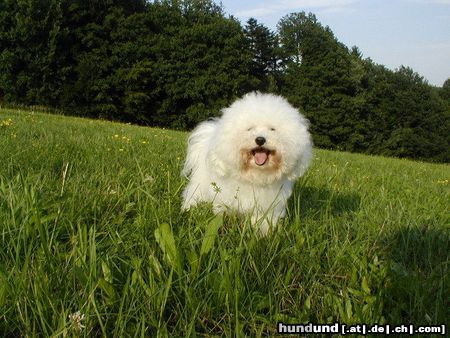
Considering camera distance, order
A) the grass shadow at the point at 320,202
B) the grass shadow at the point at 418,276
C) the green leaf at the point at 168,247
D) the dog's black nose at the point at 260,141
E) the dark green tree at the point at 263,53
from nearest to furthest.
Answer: the green leaf at the point at 168,247, the grass shadow at the point at 418,276, the dog's black nose at the point at 260,141, the grass shadow at the point at 320,202, the dark green tree at the point at 263,53

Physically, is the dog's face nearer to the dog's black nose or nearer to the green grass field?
the dog's black nose

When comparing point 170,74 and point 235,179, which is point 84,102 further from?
point 235,179

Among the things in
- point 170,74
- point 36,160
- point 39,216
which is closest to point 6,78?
point 170,74

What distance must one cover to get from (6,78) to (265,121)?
103 feet

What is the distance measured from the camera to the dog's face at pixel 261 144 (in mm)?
3207

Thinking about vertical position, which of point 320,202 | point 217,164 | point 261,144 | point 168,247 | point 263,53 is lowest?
point 320,202

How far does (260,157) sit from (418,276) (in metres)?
1.39

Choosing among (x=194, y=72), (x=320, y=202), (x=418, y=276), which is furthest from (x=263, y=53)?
(x=418, y=276)

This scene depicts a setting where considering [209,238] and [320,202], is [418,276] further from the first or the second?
[320,202]

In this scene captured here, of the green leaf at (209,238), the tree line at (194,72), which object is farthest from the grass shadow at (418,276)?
the tree line at (194,72)

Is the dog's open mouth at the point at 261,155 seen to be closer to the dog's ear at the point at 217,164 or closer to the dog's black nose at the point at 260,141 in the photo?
the dog's black nose at the point at 260,141

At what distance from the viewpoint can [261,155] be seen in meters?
3.24

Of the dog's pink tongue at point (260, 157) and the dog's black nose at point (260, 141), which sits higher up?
the dog's black nose at point (260, 141)

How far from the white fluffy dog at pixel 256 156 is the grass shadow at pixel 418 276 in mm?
850
